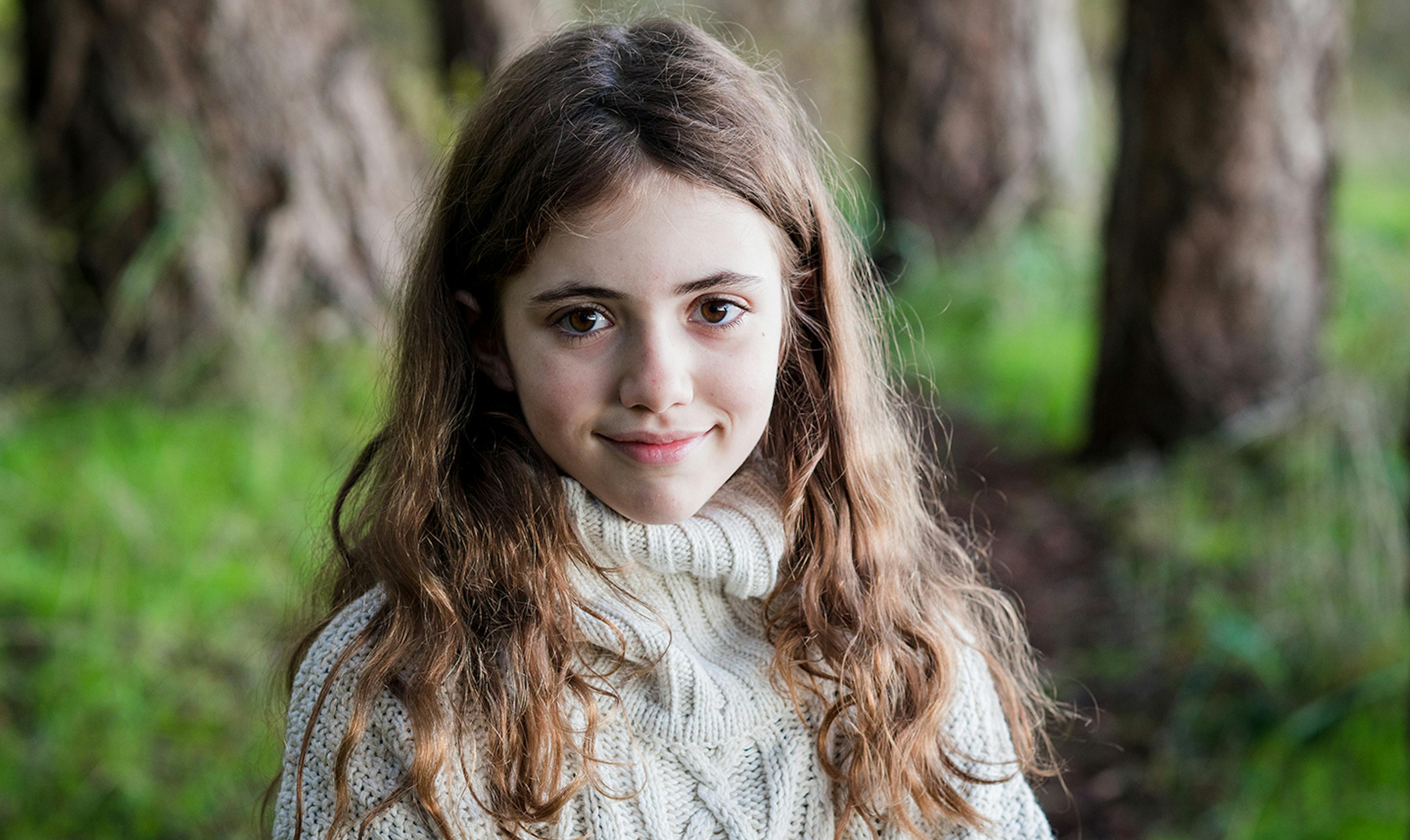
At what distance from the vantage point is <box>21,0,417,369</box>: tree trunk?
368 centimetres

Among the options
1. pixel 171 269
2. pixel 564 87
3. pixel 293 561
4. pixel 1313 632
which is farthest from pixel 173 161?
pixel 1313 632

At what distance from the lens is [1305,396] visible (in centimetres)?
338

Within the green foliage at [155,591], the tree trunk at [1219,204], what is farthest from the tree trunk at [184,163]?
the tree trunk at [1219,204]

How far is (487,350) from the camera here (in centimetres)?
156

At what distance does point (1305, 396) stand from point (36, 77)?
418 cm

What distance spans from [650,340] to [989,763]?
80cm

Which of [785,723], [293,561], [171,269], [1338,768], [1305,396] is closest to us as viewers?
[785,723]

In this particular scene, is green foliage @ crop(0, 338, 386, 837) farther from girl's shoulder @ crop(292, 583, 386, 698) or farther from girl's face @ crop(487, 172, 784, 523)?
girl's face @ crop(487, 172, 784, 523)

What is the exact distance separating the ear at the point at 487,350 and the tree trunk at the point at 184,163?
85.0 inches

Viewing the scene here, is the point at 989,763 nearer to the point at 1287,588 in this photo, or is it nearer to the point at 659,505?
the point at 659,505

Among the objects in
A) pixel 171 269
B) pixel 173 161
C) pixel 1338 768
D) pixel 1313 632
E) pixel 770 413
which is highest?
pixel 173 161

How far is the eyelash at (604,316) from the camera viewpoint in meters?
1.39

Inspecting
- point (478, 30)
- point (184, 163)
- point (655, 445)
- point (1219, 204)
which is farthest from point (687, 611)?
point (478, 30)

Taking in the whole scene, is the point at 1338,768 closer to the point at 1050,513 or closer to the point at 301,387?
the point at 1050,513
